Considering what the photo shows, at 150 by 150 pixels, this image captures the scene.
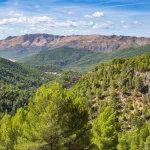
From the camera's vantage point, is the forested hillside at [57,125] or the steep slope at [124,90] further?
the steep slope at [124,90]

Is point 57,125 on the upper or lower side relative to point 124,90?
upper

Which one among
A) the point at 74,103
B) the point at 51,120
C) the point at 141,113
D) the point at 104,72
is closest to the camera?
the point at 51,120

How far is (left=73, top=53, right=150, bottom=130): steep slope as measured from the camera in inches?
5812

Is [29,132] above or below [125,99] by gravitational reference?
above

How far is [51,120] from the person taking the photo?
31.2 metres

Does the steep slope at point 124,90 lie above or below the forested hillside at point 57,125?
below

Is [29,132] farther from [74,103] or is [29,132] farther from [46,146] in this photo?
[74,103]

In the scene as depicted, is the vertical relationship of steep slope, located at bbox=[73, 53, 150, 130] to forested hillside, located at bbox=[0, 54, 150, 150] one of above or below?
below

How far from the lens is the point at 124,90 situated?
167875 millimetres

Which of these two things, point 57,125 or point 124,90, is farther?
point 124,90

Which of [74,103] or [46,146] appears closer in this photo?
[46,146]

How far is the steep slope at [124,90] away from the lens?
14762 centimetres

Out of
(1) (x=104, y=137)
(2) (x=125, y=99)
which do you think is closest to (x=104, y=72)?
(2) (x=125, y=99)

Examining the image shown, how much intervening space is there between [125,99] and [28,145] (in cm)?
13805
